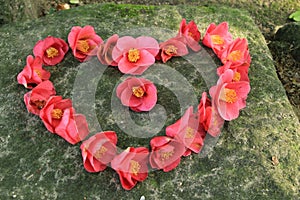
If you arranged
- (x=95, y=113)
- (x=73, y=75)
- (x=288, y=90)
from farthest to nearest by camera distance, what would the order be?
(x=288, y=90)
(x=73, y=75)
(x=95, y=113)

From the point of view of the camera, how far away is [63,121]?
1.83m

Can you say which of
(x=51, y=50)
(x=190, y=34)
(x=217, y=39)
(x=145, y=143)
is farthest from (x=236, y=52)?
(x=51, y=50)

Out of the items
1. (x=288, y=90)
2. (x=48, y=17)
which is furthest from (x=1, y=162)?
(x=288, y=90)

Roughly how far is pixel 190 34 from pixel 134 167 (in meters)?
0.82

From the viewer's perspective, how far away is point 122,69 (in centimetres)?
207

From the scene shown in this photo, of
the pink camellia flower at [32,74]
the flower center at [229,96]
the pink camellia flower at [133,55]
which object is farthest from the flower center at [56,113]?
the flower center at [229,96]

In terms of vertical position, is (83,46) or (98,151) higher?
(83,46)

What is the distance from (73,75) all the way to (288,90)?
4.17ft

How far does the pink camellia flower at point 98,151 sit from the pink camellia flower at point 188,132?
257 millimetres

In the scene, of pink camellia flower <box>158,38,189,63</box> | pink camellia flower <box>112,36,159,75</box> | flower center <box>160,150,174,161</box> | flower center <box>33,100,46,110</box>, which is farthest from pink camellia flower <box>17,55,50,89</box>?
flower center <box>160,150,174,161</box>

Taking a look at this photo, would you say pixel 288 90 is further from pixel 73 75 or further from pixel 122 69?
pixel 73 75

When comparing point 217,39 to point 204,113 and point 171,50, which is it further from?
point 204,113

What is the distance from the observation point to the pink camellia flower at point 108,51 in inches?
83.4

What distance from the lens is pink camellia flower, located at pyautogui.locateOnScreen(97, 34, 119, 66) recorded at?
2.12 metres
